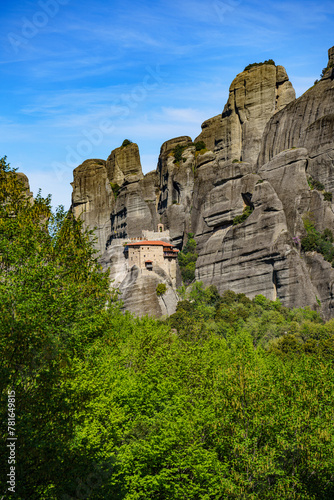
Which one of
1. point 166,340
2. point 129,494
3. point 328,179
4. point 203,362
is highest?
point 328,179

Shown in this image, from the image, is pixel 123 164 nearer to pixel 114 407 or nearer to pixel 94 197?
→ pixel 94 197

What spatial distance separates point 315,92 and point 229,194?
20766 millimetres

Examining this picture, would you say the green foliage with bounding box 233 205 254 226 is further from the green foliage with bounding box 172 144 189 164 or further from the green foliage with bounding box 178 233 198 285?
the green foliage with bounding box 172 144 189 164

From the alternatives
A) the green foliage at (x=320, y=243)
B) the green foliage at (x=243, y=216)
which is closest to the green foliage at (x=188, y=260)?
the green foliage at (x=243, y=216)

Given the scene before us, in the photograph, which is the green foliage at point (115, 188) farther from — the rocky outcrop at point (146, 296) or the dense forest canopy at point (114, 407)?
the dense forest canopy at point (114, 407)

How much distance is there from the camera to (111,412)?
24.9m

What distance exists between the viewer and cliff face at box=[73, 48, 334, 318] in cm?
7981

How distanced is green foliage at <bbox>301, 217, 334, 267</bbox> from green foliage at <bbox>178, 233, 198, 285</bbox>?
26.8 metres

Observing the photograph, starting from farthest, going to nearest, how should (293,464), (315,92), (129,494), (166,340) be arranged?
(315,92) → (166,340) → (293,464) → (129,494)

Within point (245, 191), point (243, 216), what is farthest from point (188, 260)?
point (245, 191)

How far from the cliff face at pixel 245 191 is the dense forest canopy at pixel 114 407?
42097mm

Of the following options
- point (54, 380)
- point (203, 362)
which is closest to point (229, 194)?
point (203, 362)

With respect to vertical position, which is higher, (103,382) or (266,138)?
(266,138)

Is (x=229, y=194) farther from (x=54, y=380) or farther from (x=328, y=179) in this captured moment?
(x=54, y=380)
